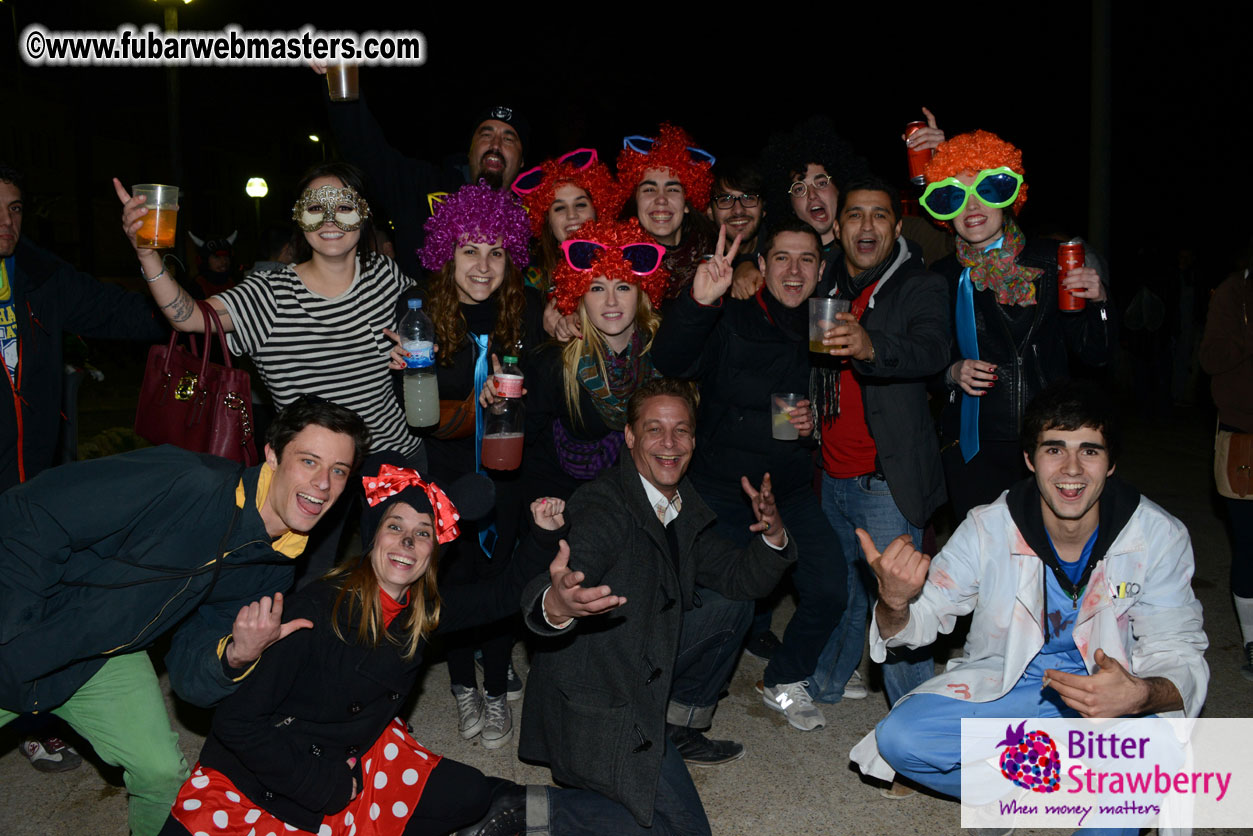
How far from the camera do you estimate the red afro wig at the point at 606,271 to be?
4289 mm

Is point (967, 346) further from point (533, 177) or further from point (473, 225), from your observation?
point (533, 177)

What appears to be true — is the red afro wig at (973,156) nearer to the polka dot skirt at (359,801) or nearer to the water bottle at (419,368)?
the water bottle at (419,368)

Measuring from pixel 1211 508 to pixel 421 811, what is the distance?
24.8 ft

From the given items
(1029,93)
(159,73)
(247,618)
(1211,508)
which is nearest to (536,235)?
(247,618)

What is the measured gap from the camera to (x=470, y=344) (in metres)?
4.23

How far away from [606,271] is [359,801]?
8.18 ft

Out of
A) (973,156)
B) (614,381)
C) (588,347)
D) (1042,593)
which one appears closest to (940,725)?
(1042,593)

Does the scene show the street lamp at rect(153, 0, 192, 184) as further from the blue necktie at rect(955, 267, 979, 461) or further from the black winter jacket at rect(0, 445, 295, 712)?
the blue necktie at rect(955, 267, 979, 461)

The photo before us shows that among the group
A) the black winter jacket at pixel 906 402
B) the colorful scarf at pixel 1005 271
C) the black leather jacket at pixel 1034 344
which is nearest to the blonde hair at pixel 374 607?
the black winter jacket at pixel 906 402

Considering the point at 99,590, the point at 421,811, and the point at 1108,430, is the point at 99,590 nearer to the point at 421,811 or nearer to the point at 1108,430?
the point at 421,811

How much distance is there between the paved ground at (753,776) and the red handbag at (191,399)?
1.59 m

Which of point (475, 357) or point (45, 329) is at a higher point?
point (45, 329)

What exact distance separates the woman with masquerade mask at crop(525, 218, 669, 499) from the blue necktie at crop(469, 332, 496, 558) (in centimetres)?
23

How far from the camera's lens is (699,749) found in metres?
4.10
